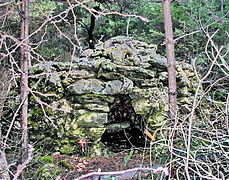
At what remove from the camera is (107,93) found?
5137 millimetres

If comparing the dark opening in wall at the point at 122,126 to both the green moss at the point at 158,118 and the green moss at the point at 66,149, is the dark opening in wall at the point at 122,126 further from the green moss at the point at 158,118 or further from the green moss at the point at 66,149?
the green moss at the point at 66,149

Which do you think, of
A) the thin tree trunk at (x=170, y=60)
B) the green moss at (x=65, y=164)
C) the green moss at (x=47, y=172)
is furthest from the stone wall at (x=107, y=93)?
the thin tree trunk at (x=170, y=60)

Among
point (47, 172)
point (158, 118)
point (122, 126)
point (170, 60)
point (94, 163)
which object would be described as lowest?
point (94, 163)

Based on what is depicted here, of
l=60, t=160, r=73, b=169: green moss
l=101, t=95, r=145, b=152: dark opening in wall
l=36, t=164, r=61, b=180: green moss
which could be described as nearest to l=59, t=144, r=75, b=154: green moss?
l=60, t=160, r=73, b=169: green moss

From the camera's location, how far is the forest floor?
4.18 metres

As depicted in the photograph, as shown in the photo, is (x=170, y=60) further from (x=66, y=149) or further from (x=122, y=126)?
(x=66, y=149)

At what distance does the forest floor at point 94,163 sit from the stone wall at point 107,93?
322mm

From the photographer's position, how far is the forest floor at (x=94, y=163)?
4.18 metres

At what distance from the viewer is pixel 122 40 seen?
19.6 ft

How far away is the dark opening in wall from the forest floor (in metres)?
0.52

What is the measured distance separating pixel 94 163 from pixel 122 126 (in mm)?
1281

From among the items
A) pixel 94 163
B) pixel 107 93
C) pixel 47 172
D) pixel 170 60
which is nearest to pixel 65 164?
pixel 94 163

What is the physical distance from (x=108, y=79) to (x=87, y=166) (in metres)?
1.94

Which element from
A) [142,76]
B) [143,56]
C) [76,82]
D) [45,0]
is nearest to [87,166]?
[76,82]
